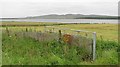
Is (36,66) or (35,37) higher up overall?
(36,66)

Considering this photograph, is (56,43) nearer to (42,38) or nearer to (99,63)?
(42,38)

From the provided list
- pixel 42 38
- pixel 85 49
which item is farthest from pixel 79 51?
pixel 42 38

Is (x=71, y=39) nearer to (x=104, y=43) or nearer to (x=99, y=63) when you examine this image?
(x=104, y=43)

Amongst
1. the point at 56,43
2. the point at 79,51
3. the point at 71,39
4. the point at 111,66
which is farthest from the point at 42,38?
the point at 111,66

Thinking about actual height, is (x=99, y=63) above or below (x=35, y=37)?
above

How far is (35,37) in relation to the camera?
17.4 metres

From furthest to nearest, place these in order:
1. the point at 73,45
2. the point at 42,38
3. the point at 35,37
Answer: the point at 35,37, the point at 42,38, the point at 73,45

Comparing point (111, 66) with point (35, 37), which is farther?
point (35, 37)

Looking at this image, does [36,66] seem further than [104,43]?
No

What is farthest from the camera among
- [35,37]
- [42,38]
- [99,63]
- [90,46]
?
[35,37]

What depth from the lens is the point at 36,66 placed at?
8336mm

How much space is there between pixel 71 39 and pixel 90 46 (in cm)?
198

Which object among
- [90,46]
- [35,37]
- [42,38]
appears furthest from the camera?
[35,37]

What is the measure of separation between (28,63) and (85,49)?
3.00m
